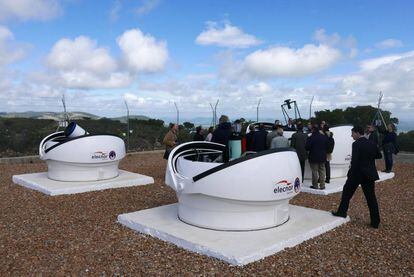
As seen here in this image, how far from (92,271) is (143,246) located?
0.98m

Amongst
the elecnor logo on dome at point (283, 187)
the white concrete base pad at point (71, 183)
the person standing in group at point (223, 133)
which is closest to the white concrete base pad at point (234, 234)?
the elecnor logo on dome at point (283, 187)

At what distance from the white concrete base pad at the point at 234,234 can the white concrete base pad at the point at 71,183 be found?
2.87 m

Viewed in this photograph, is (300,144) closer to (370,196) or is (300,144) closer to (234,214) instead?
(370,196)

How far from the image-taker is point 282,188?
239 inches

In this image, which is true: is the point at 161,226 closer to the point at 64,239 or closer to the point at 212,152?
the point at 64,239

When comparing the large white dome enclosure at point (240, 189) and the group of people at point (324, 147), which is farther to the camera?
the group of people at point (324, 147)

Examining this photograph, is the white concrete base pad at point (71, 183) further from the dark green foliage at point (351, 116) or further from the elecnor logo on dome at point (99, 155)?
the dark green foliage at point (351, 116)

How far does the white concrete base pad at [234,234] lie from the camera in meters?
5.22

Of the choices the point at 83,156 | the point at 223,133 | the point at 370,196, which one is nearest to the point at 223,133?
the point at 223,133

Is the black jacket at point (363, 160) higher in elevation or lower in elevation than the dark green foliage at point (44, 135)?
higher

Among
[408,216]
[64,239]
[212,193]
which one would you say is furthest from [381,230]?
[64,239]

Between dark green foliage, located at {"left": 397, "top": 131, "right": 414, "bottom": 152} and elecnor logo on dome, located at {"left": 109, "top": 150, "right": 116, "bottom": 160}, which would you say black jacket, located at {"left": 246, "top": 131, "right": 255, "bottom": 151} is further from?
dark green foliage, located at {"left": 397, "top": 131, "right": 414, "bottom": 152}

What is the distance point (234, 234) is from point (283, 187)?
0.99m

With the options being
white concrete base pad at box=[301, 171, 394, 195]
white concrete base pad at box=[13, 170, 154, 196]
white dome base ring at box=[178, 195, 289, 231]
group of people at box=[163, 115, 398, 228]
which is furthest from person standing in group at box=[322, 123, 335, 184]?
white concrete base pad at box=[13, 170, 154, 196]
